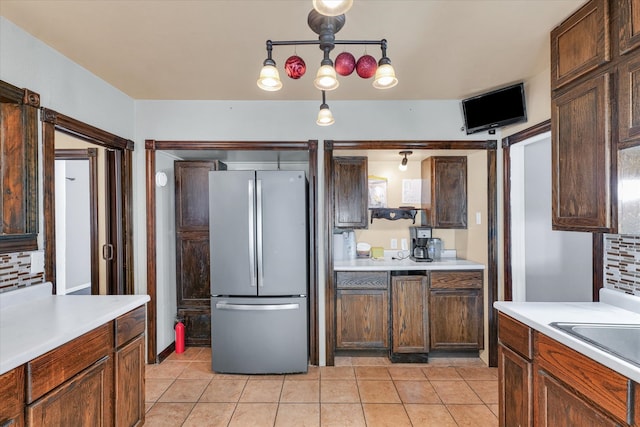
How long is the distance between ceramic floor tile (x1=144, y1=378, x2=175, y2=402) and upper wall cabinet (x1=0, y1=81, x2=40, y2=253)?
137 centimetres

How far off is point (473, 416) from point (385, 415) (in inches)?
23.8

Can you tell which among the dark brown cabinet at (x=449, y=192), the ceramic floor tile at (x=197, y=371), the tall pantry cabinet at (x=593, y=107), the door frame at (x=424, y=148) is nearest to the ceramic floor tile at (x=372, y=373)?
the door frame at (x=424, y=148)

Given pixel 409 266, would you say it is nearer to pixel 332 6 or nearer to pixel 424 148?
pixel 424 148

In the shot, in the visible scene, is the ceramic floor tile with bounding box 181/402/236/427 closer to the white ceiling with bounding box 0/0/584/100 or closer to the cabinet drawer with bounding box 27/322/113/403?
the cabinet drawer with bounding box 27/322/113/403

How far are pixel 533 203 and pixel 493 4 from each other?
1.79 m

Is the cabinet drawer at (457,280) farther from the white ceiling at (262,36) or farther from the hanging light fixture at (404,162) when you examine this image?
the white ceiling at (262,36)

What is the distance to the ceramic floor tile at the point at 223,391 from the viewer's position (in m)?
2.44

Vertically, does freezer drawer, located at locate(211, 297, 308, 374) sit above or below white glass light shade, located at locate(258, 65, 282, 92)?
below

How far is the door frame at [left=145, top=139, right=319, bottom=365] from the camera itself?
9.80 ft

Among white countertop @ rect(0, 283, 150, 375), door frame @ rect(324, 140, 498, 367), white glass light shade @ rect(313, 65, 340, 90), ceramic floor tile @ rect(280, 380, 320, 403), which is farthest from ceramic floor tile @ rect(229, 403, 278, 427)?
white glass light shade @ rect(313, 65, 340, 90)

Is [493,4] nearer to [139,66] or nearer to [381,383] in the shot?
[139,66]

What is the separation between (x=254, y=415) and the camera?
223 cm

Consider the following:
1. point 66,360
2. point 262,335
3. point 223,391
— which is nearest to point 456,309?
point 262,335

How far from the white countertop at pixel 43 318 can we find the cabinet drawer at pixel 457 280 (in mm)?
2425
